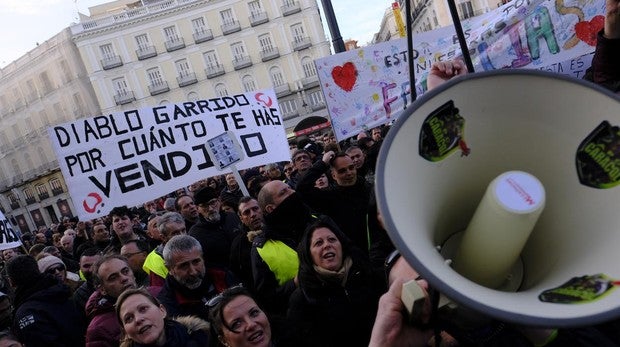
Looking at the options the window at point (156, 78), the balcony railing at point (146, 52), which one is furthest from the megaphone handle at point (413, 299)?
the balcony railing at point (146, 52)

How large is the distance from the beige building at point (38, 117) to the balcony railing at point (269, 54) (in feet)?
43.0

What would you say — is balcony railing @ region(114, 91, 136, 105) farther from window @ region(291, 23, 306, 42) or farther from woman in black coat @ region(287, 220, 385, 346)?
woman in black coat @ region(287, 220, 385, 346)

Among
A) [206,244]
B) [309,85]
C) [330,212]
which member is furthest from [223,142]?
[309,85]

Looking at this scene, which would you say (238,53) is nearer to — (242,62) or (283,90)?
(242,62)

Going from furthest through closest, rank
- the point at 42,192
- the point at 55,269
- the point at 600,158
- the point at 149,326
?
1. the point at 42,192
2. the point at 55,269
3. the point at 149,326
4. the point at 600,158

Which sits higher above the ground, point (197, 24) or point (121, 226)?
Result: point (197, 24)

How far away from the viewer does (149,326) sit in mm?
2166

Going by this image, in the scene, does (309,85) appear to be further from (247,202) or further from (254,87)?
(247,202)

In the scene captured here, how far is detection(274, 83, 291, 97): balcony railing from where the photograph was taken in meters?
33.9

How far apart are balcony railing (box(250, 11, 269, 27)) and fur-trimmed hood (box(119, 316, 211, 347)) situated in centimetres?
3357

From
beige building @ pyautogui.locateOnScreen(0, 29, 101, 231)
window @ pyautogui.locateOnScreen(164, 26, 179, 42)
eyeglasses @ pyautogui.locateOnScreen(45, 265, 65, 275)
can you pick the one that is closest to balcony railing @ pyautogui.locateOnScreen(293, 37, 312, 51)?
window @ pyautogui.locateOnScreen(164, 26, 179, 42)

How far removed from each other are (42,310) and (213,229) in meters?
1.43

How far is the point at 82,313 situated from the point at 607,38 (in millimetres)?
3423

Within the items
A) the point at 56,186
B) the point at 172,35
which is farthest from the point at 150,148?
the point at 56,186
